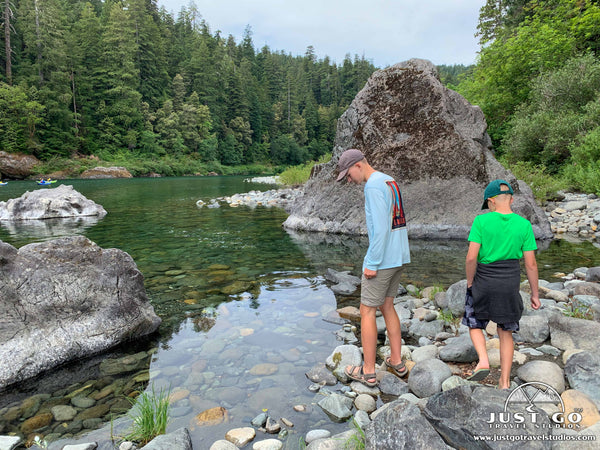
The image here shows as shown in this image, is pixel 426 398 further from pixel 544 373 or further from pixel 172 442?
pixel 172 442

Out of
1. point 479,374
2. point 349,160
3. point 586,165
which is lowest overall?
point 479,374

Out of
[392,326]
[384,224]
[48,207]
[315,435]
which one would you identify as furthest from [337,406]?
[48,207]

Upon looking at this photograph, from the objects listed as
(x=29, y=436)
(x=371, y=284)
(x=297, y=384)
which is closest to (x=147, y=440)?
(x=29, y=436)

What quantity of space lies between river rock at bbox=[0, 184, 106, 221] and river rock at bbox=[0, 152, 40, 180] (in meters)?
35.3

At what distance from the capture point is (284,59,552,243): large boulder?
39.6 feet

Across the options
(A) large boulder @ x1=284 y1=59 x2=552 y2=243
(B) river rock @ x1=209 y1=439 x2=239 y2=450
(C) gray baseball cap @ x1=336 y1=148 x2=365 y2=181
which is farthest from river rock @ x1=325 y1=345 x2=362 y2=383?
(A) large boulder @ x1=284 y1=59 x2=552 y2=243

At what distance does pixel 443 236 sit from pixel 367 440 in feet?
33.4

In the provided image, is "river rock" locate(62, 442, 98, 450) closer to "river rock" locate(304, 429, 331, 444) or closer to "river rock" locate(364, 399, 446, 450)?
"river rock" locate(304, 429, 331, 444)

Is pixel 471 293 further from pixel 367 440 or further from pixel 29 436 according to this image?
pixel 29 436

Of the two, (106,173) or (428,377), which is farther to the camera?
(106,173)

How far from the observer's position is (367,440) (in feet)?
9.39

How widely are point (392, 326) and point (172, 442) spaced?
2.52 metres

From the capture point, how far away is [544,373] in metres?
3.52

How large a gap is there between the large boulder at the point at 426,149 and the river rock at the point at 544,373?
28.6ft
